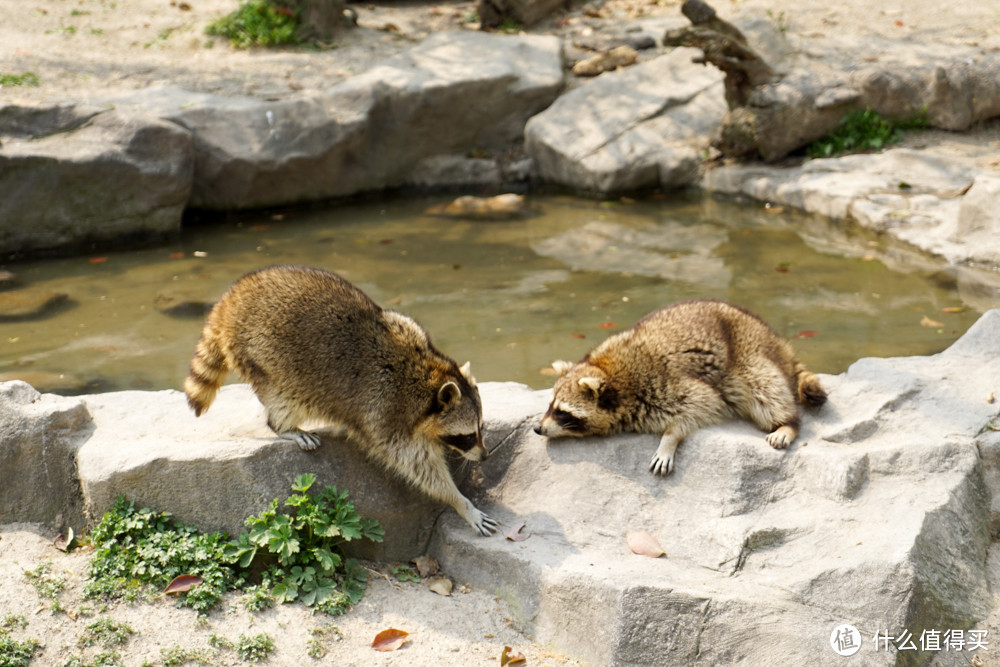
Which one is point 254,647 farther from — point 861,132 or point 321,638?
point 861,132

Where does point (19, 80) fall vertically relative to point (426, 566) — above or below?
above

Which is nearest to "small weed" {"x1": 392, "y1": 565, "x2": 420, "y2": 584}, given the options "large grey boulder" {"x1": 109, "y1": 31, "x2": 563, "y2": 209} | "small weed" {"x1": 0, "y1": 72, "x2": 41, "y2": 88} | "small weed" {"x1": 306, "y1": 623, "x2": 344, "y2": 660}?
"small weed" {"x1": 306, "y1": 623, "x2": 344, "y2": 660}

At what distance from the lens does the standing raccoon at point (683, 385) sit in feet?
12.8

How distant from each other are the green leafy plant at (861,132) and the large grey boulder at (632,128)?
126 centimetres

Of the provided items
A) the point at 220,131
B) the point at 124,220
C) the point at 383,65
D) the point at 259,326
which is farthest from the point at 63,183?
the point at 259,326

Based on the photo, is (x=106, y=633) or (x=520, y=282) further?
(x=520, y=282)

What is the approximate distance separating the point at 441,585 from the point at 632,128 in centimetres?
709

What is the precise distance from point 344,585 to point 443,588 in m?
0.39

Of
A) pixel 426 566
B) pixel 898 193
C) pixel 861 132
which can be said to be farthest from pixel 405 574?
pixel 861 132

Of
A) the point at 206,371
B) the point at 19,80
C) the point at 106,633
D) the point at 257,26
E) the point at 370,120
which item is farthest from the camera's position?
the point at 257,26

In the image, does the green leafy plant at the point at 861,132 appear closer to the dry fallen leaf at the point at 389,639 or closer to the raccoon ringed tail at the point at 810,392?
the raccoon ringed tail at the point at 810,392

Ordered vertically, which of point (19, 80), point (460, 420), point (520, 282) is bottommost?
point (520, 282)

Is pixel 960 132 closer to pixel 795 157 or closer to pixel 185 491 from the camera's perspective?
pixel 795 157

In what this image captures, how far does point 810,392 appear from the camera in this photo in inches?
158
